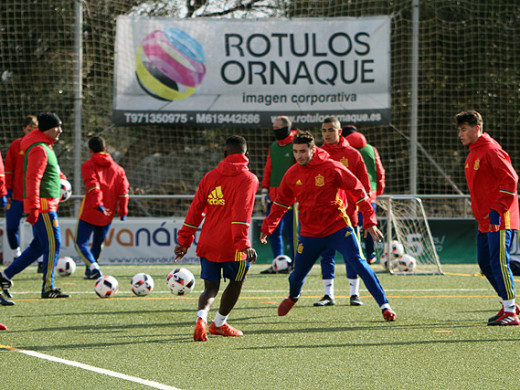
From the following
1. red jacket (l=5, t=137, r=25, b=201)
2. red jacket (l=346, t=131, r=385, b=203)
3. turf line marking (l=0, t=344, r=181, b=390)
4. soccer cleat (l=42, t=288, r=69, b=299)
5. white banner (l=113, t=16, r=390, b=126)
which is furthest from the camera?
white banner (l=113, t=16, r=390, b=126)

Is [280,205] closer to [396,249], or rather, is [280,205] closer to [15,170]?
[15,170]

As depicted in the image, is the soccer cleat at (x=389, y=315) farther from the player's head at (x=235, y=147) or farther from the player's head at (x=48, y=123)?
the player's head at (x=48, y=123)

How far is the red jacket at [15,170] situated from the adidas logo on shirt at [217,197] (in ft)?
20.2

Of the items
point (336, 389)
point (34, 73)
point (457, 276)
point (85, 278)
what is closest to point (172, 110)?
point (34, 73)

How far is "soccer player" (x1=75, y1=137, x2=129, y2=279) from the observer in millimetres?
11750

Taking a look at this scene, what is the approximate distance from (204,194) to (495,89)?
14.8 meters

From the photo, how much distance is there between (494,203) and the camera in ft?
24.4

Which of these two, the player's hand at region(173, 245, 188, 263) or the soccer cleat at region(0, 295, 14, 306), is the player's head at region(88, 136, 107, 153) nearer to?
the soccer cleat at region(0, 295, 14, 306)

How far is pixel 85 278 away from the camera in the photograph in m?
12.3

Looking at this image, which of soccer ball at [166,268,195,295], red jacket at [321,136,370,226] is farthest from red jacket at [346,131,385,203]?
soccer ball at [166,268,195,295]

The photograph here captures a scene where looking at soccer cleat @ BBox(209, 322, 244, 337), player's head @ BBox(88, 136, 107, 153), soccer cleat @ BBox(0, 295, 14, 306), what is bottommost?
soccer cleat @ BBox(0, 295, 14, 306)

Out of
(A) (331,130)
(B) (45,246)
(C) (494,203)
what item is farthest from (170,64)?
(C) (494,203)

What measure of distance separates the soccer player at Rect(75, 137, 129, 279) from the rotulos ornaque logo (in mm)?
5378

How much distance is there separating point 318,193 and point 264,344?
171 cm
